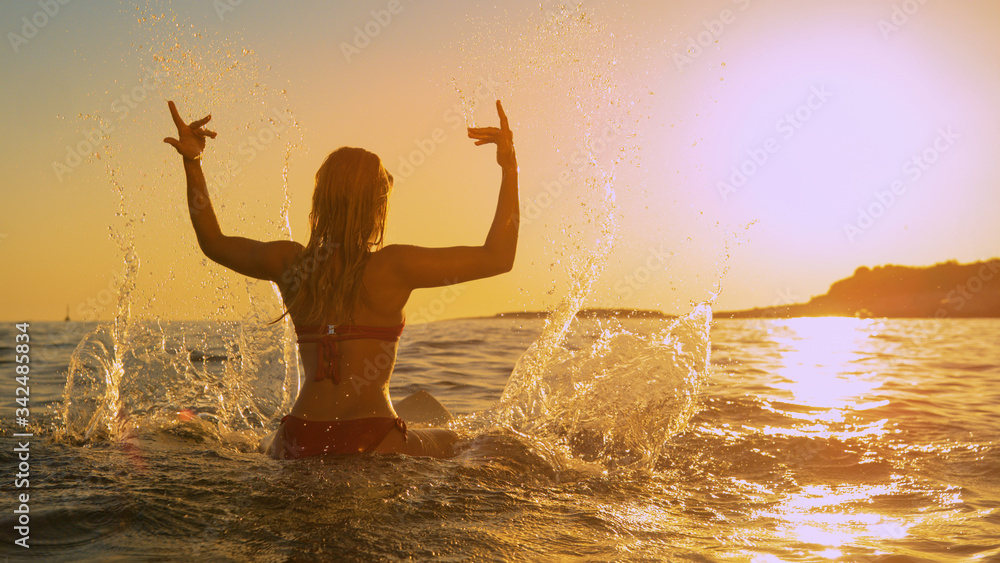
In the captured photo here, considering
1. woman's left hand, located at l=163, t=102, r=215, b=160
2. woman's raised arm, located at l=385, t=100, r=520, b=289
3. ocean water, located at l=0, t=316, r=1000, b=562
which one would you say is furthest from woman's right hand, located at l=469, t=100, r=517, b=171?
ocean water, located at l=0, t=316, r=1000, b=562

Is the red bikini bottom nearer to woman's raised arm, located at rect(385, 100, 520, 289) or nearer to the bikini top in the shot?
the bikini top

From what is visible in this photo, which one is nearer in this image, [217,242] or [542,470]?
[217,242]

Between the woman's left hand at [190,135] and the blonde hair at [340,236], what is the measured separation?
2.34ft

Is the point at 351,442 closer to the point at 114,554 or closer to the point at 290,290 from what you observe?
the point at 290,290

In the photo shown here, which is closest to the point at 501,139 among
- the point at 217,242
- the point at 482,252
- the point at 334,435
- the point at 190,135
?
the point at 482,252

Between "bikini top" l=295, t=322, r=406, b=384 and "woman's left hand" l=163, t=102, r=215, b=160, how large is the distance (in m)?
1.21

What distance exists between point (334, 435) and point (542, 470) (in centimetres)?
132

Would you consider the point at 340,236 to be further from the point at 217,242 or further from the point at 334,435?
the point at 334,435

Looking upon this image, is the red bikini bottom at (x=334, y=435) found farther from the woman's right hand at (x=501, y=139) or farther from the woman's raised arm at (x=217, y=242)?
the woman's right hand at (x=501, y=139)

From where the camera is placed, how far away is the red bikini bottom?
147 inches

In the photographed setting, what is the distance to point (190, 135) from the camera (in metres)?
3.81

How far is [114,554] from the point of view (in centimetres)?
269

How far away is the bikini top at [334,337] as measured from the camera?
12.0 feet

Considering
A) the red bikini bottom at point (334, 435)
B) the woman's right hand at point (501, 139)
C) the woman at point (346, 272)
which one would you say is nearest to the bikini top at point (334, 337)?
the woman at point (346, 272)
